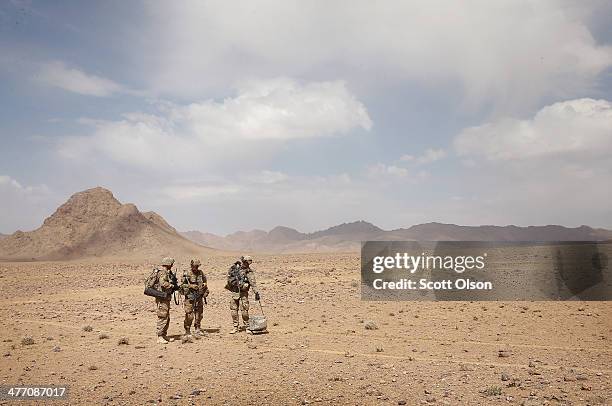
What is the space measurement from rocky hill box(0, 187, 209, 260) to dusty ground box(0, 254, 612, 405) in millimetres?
60469

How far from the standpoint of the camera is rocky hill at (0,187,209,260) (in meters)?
75.2

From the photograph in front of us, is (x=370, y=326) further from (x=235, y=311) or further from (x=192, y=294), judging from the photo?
(x=192, y=294)

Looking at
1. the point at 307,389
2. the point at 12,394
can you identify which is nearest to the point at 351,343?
the point at 307,389

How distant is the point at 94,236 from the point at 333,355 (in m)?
78.9

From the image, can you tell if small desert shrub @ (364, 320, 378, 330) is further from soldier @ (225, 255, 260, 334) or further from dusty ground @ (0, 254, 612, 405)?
soldier @ (225, 255, 260, 334)

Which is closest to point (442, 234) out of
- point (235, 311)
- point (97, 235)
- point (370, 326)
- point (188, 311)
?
point (97, 235)

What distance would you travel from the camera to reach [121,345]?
12875mm

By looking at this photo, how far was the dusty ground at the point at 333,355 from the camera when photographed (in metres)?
8.59

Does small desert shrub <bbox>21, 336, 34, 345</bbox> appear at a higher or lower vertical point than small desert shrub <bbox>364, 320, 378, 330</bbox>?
lower

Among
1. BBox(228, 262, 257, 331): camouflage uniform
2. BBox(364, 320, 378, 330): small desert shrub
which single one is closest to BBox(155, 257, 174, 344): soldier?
BBox(228, 262, 257, 331): camouflage uniform

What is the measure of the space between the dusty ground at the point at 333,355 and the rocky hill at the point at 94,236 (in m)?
60.5

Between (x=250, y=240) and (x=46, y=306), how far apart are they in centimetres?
17228

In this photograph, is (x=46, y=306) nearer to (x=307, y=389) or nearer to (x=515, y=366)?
(x=307, y=389)

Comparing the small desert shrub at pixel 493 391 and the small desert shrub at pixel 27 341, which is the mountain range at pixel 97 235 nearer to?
the small desert shrub at pixel 27 341
